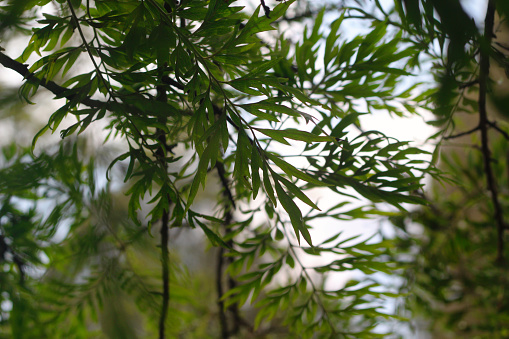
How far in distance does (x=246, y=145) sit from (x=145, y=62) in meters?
0.09

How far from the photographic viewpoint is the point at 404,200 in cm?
30

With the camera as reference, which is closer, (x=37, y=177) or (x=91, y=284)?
(x=37, y=177)

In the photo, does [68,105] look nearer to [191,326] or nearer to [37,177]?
[37,177]

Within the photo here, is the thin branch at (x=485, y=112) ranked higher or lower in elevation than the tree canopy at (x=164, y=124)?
higher

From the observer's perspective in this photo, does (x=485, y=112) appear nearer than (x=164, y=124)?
No

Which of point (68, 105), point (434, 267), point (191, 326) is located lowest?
point (191, 326)

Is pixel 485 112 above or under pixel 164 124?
above

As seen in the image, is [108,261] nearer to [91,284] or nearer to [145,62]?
[145,62]

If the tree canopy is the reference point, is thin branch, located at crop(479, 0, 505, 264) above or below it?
above

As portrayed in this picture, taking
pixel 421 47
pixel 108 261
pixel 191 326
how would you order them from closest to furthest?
pixel 108 261 → pixel 421 47 → pixel 191 326

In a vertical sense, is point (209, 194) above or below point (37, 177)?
above

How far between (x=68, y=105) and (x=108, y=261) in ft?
0.33

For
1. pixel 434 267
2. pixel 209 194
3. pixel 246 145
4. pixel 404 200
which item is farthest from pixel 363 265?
pixel 209 194

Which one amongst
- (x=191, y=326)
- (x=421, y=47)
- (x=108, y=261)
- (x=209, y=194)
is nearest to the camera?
(x=108, y=261)
